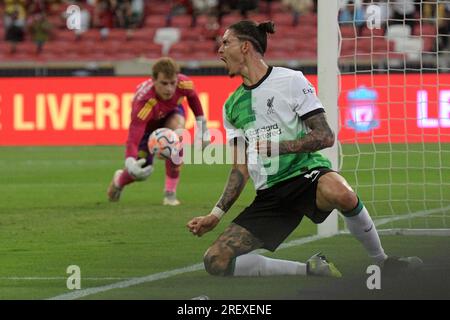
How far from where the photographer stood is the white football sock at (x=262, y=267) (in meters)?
8.14

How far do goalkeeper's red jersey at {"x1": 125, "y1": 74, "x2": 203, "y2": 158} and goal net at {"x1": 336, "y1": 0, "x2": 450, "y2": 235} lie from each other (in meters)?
1.66

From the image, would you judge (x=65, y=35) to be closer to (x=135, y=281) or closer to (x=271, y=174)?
(x=271, y=174)

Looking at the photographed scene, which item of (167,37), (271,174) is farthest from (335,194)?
(167,37)

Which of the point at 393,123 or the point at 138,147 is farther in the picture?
the point at 393,123

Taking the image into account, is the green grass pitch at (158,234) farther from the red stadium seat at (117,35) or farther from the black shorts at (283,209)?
the red stadium seat at (117,35)

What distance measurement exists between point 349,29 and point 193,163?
599cm

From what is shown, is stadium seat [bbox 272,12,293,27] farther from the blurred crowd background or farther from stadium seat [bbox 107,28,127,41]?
stadium seat [bbox 107,28,127,41]

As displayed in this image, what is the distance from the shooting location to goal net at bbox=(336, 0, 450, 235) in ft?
39.6

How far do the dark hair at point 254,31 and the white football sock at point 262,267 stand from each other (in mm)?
1358
